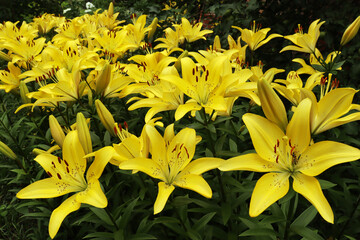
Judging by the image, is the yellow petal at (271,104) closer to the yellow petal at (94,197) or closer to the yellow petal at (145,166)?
the yellow petal at (145,166)

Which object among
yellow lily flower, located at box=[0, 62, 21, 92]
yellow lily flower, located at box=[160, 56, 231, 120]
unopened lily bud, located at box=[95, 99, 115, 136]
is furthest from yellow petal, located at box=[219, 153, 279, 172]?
yellow lily flower, located at box=[0, 62, 21, 92]

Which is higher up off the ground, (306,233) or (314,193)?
(314,193)

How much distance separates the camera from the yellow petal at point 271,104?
0.86m

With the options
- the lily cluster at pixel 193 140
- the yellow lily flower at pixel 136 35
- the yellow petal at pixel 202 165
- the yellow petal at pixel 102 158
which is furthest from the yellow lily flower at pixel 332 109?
the yellow lily flower at pixel 136 35

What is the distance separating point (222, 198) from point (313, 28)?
1.13m

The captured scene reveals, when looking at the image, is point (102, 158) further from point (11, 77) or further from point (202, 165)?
point (11, 77)

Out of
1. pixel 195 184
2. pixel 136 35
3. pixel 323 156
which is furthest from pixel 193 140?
pixel 136 35

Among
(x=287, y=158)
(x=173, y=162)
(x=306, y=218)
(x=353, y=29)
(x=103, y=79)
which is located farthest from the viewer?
(x=353, y=29)

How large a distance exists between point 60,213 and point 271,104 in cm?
76

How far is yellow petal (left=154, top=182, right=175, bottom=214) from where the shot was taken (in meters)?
0.88

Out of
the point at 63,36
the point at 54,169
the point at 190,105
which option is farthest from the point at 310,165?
the point at 63,36

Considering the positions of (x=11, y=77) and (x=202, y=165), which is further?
(x=11, y=77)

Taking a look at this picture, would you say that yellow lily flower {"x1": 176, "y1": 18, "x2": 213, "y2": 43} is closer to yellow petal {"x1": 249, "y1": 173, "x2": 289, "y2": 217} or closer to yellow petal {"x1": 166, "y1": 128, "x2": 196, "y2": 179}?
yellow petal {"x1": 166, "y1": 128, "x2": 196, "y2": 179}

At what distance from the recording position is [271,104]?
869 mm
